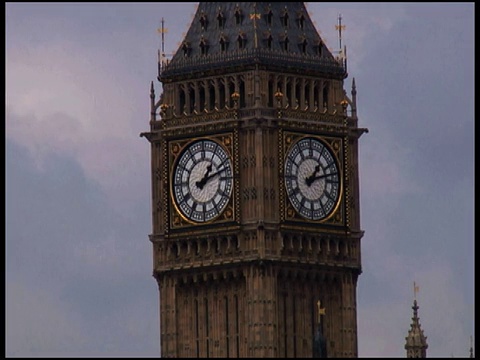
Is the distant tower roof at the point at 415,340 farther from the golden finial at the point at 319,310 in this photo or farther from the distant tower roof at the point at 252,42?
the distant tower roof at the point at 252,42

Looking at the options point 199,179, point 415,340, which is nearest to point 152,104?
point 199,179

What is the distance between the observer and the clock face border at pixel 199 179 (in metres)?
119

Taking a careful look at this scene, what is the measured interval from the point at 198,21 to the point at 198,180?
742 cm

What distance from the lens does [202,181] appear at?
11956 cm

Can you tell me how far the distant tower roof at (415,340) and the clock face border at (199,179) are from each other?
1172cm

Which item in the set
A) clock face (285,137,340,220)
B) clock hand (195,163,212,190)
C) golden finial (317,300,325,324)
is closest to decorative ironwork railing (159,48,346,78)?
clock face (285,137,340,220)

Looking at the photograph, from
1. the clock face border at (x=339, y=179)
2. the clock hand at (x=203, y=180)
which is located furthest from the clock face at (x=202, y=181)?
the clock face border at (x=339, y=179)

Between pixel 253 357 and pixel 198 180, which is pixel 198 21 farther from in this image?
pixel 253 357

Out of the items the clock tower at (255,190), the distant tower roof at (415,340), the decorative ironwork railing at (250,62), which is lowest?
the distant tower roof at (415,340)

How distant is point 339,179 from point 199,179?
6.00 meters

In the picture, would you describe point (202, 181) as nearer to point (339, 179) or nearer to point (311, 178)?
point (311, 178)

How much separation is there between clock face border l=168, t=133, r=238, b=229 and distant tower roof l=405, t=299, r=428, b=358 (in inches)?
461

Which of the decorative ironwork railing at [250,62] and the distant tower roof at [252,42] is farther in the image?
the distant tower roof at [252,42]

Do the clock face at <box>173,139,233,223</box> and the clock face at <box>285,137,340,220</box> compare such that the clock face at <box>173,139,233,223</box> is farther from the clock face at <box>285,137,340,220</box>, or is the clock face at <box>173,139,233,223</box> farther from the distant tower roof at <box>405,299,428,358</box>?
the distant tower roof at <box>405,299,428,358</box>
